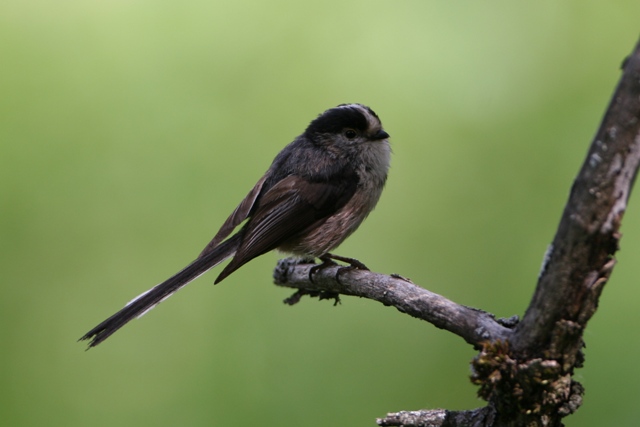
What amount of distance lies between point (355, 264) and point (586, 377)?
1.02m

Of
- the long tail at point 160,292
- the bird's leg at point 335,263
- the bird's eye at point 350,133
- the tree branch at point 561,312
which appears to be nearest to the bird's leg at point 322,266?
the bird's leg at point 335,263

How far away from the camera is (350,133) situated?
3.62 metres

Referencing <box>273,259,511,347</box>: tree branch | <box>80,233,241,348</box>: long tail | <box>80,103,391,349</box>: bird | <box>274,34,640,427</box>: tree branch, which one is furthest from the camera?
<box>80,103,391,349</box>: bird

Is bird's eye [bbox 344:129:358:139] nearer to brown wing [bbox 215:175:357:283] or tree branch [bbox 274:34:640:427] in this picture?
brown wing [bbox 215:175:357:283]

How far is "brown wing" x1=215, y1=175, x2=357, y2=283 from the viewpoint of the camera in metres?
3.23

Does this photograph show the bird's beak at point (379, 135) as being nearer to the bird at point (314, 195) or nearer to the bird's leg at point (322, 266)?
the bird at point (314, 195)

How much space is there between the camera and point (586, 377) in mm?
3100

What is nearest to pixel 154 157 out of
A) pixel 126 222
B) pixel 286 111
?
pixel 126 222

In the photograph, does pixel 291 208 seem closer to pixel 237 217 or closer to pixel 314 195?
pixel 314 195

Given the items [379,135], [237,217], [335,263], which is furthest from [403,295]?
[379,135]

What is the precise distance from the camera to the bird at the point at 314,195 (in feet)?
10.6

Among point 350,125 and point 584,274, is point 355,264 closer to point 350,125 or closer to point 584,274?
point 350,125

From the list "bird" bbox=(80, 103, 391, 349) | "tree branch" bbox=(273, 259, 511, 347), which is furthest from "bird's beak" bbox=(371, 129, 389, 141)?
"tree branch" bbox=(273, 259, 511, 347)

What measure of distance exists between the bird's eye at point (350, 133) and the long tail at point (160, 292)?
0.73m
